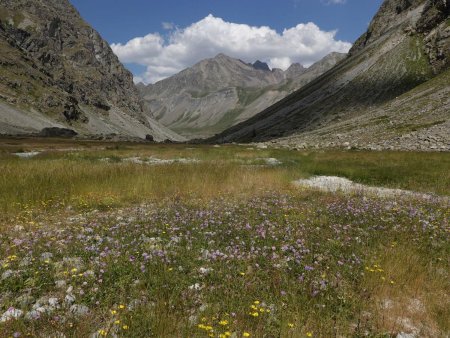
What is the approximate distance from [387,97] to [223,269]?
380 feet

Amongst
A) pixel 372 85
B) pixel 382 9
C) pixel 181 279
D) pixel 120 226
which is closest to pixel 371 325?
pixel 181 279

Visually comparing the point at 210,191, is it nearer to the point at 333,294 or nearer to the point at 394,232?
the point at 394,232

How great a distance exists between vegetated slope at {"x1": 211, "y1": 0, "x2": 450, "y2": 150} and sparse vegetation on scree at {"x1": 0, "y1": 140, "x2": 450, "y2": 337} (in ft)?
159

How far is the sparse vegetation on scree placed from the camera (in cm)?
538

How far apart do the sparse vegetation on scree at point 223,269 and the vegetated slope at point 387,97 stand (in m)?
48.4

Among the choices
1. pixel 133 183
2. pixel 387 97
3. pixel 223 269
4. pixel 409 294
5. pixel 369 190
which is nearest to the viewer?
pixel 409 294

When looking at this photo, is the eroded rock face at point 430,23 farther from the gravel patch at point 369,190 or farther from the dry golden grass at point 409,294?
the dry golden grass at point 409,294

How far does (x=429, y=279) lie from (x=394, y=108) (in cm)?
9391

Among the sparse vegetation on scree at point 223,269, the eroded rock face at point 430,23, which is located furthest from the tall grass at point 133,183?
the eroded rock face at point 430,23

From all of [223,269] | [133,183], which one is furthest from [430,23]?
[223,269]

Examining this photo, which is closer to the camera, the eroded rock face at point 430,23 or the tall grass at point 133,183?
the tall grass at point 133,183

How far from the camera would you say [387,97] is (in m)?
109

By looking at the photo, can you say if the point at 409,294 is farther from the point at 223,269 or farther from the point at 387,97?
the point at 387,97

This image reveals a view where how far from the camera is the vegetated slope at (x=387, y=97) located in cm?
7050
